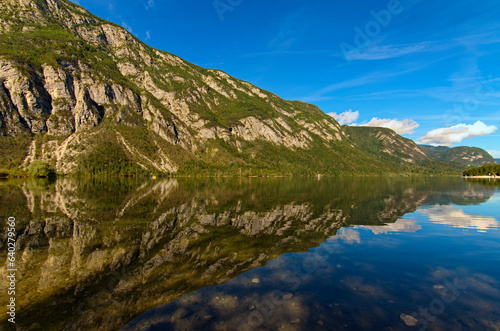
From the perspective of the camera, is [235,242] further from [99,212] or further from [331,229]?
[99,212]

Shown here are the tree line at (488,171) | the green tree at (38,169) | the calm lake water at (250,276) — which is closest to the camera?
the calm lake water at (250,276)

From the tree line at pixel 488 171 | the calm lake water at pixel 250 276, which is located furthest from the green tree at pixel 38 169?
the tree line at pixel 488 171

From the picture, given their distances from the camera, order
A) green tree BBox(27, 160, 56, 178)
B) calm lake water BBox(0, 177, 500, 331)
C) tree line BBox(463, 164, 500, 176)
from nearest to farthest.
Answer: calm lake water BBox(0, 177, 500, 331)
green tree BBox(27, 160, 56, 178)
tree line BBox(463, 164, 500, 176)

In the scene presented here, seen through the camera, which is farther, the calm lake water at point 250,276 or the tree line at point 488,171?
the tree line at point 488,171

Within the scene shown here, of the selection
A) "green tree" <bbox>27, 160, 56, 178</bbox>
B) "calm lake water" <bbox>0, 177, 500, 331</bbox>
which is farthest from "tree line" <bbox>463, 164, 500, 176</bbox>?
"green tree" <bbox>27, 160, 56, 178</bbox>

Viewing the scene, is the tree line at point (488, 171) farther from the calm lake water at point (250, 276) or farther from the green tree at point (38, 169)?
the green tree at point (38, 169)

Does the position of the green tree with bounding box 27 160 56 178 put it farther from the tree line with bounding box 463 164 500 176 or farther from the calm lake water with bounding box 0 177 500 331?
the tree line with bounding box 463 164 500 176

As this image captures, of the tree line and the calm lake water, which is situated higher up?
the tree line


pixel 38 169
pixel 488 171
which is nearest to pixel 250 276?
pixel 38 169

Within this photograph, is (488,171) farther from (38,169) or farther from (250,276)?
(38,169)

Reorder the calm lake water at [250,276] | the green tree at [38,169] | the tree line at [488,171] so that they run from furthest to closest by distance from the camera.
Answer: the tree line at [488,171], the green tree at [38,169], the calm lake water at [250,276]

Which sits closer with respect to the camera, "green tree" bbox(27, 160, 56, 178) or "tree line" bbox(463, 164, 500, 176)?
"green tree" bbox(27, 160, 56, 178)

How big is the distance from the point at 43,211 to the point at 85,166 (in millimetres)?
196579

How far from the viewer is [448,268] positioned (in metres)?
13.6
